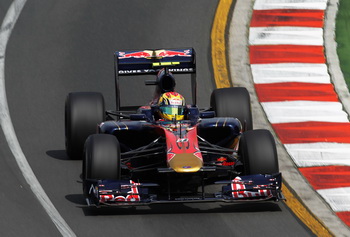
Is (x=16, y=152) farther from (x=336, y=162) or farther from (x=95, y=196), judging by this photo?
(x=336, y=162)

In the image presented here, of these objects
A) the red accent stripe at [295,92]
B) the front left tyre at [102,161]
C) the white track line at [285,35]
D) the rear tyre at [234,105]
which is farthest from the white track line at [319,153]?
the white track line at [285,35]

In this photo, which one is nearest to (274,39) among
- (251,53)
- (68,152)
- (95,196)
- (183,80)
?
(251,53)

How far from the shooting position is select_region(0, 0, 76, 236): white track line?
1328cm

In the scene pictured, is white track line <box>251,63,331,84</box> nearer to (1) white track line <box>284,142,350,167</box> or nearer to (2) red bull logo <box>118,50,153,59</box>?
(1) white track line <box>284,142,350,167</box>

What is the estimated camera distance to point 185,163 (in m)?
13.3

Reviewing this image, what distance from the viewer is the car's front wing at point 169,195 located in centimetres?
1319

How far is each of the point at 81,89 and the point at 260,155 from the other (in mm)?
6132

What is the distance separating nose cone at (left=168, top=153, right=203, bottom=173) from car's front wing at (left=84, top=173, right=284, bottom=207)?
31 centimetres

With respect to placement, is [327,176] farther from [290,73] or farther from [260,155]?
[290,73]

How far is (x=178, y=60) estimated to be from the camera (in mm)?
16656

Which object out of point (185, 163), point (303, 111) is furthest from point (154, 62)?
point (185, 163)

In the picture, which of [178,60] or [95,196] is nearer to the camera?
[95,196]

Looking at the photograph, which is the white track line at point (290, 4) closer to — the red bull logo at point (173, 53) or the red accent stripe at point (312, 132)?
the red accent stripe at point (312, 132)

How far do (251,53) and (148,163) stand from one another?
267 inches
